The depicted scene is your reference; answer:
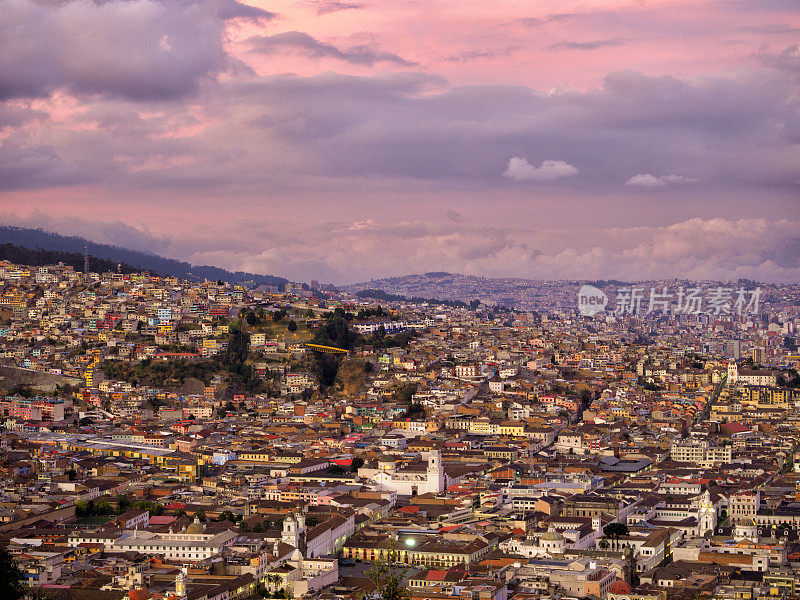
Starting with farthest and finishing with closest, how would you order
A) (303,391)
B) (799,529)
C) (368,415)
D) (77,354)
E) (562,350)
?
(562,350)
(77,354)
(303,391)
(368,415)
(799,529)

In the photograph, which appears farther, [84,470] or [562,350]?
[562,350]

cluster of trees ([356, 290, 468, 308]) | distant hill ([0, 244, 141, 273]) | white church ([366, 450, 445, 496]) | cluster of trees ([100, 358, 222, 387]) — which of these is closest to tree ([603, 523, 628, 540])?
white church ([366, 450, 445, 496])

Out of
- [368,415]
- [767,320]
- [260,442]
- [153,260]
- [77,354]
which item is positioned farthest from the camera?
[153,260]

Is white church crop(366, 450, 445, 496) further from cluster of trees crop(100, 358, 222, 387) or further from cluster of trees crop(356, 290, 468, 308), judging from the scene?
cluster of trees crop(356, 290, 468, 308)

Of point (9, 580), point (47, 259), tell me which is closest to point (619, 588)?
point (9, 580)

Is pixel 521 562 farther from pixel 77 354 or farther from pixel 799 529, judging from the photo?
pixel 77 354

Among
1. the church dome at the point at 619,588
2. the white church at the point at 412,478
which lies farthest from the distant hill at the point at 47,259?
the church dome at the point at 619,588

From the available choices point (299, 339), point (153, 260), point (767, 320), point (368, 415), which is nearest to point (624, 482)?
point (368, 415)
